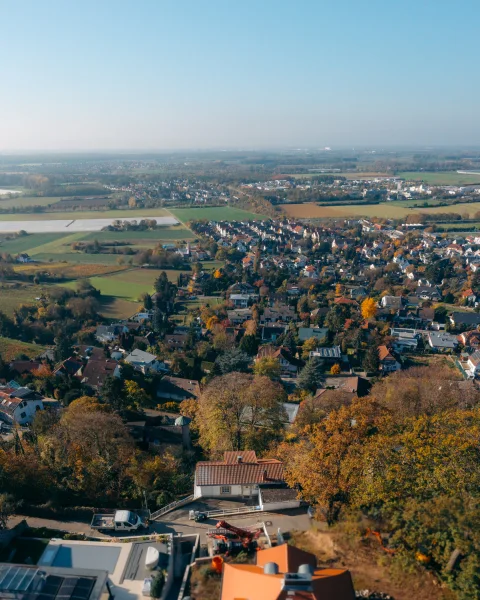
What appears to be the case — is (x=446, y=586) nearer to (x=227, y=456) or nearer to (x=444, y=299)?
(x=227, y=456)

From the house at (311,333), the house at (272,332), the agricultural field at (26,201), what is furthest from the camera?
the agricultural field at (26,201)

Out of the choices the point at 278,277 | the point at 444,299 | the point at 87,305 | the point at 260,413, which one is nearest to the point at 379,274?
the point at 444,299

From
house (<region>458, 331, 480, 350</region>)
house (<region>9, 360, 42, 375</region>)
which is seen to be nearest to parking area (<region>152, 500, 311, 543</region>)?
house (<region>9, 360, 42, 375</region>)

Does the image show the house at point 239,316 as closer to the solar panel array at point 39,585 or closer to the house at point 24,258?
the solar panel array at point 39,585

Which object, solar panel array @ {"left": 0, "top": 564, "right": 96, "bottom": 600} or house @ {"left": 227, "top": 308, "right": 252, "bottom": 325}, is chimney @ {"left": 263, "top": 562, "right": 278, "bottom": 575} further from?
house @ {"left": 227, "top": 308, "right": 252, "bottom": 325}

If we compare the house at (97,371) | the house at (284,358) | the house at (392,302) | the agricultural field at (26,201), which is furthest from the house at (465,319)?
the agricultural field at (26,201)

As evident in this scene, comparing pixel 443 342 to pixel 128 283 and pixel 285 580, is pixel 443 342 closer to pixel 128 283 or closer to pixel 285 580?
pixel 285 580
